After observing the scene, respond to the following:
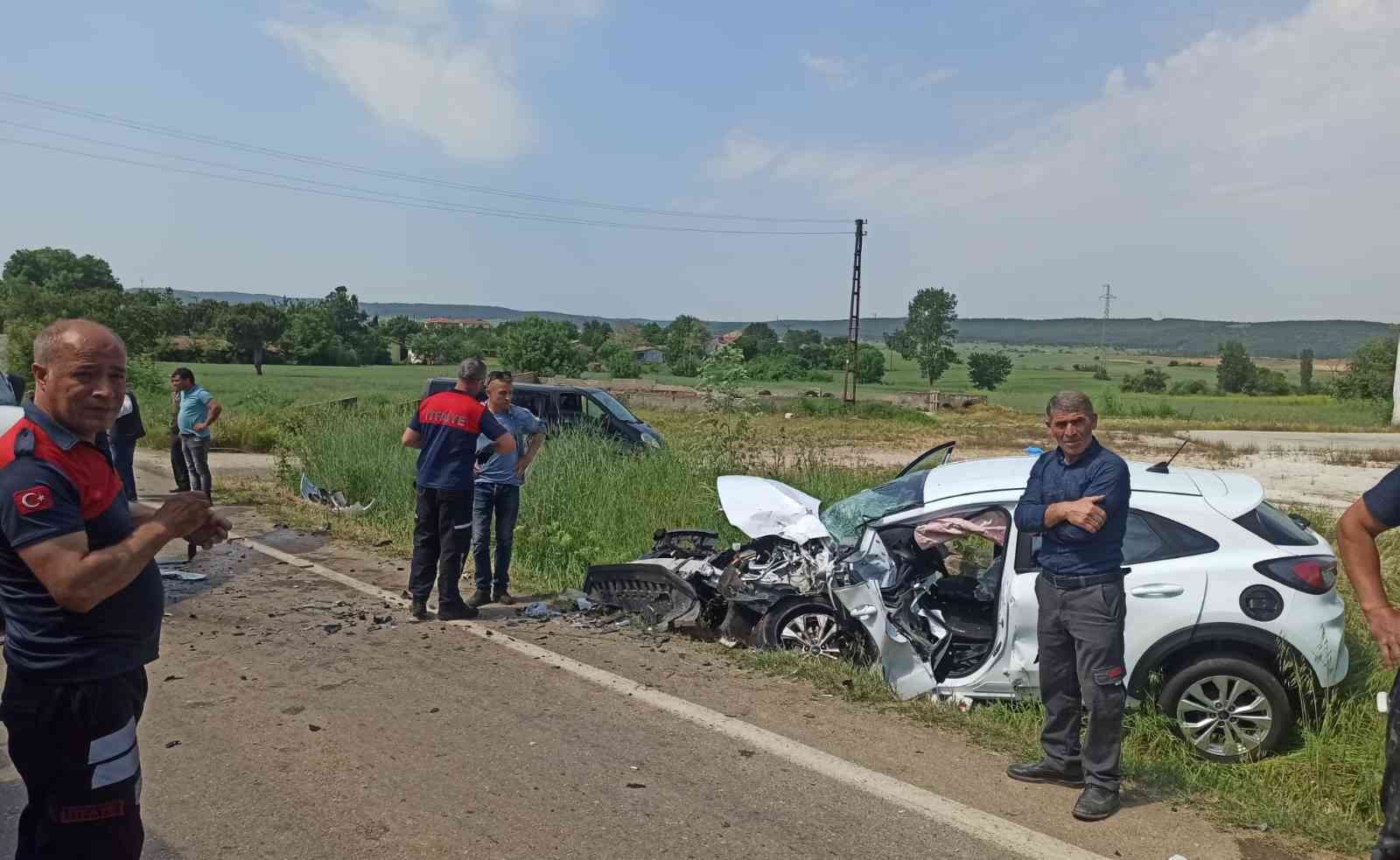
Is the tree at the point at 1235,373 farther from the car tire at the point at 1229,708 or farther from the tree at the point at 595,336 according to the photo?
the car tire at the point at 1229,708

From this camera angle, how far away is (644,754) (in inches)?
179

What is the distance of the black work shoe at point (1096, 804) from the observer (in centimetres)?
405

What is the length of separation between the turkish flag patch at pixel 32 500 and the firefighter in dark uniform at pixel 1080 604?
3.61 metres

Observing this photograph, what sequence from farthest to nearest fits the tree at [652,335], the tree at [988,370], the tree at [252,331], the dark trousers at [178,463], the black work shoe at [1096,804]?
the tree at [652,335]
the tree at [988,370]
the tree at [252,331]
the dark trousers at [178,463]
the black work shoe at [1096,804]

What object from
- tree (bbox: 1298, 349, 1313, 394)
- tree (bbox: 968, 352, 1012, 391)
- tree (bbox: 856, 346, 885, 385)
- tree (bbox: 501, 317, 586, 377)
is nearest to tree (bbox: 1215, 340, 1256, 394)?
tree (bbox: 1298, 349, 1313, 394)

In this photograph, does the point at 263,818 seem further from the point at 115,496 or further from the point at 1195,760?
the point at 1195,760

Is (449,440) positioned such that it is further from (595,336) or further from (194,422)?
(595,336)

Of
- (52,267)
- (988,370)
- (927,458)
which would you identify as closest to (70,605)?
(927,458)

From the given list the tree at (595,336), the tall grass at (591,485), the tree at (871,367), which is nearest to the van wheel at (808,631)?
Answer: the tall grass at (591,485)

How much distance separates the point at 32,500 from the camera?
2320mm

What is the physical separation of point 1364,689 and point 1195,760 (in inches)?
51.7

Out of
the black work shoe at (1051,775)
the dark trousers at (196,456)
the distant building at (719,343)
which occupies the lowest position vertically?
the black work shoe at (1051,775)

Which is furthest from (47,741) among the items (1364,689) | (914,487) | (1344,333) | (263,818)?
(1344,333)

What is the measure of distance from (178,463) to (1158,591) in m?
11.7
